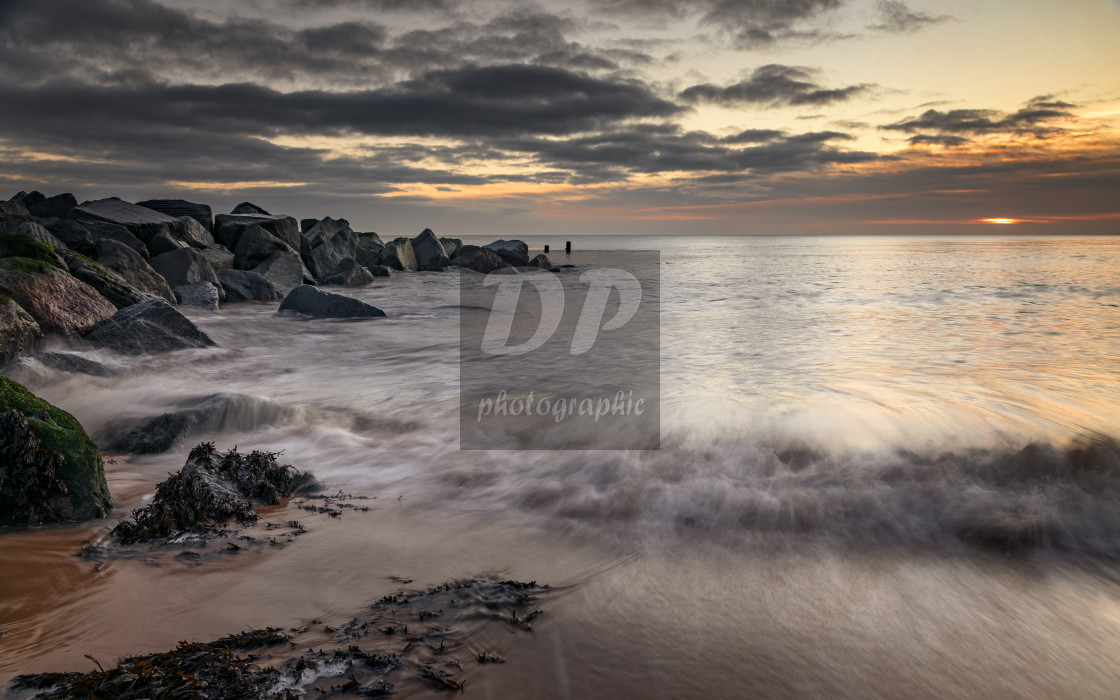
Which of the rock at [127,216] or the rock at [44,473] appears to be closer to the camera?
the rock at [44,473]

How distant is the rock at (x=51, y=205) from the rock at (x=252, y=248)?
254 inches

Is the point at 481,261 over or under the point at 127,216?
under

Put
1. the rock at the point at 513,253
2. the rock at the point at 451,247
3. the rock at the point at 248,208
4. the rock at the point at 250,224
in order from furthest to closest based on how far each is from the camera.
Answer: the rock at the point at 451,247 → the rock at the point at 513,253 → the rock at the point at 248,208 → the rock at the point at 250,224

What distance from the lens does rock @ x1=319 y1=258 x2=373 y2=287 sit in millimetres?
21469

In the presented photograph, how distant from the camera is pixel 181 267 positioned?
1471cm

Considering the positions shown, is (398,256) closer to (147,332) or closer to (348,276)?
(348,276)

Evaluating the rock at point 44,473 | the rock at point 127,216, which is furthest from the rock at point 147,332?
the rock at point 127,216

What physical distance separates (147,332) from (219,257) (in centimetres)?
1054

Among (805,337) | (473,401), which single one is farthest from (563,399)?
(805,337)

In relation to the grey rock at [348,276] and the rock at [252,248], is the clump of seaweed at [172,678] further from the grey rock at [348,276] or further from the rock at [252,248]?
the grey rock at [348,276]

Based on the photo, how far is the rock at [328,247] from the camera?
22.7m

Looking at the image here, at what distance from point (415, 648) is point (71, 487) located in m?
2.40

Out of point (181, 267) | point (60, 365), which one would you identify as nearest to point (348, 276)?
point (181, 267)

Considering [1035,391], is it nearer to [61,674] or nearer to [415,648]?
[415,648]
